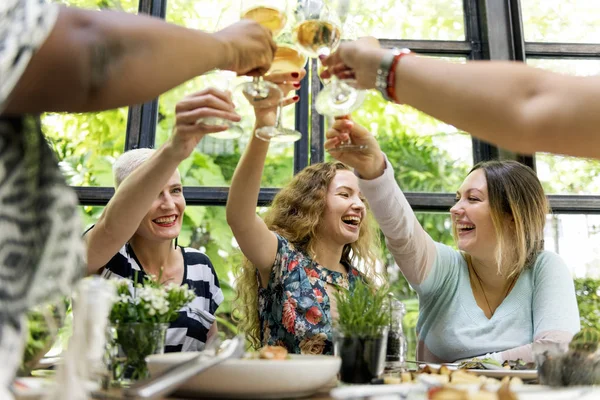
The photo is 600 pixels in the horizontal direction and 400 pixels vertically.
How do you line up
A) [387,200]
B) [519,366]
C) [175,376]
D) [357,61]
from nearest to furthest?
[175,376], [357,61], [519,366], [387,200]

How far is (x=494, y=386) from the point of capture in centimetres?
85

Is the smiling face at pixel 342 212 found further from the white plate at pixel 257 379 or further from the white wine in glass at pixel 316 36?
the white plate at pixel 257 379

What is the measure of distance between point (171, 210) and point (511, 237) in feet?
3.62

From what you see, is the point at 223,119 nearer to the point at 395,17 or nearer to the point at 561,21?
the point at 395,17

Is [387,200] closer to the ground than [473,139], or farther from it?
closer to the ground

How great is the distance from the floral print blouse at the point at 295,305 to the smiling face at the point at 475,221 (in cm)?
48

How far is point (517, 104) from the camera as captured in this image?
86 centimetres

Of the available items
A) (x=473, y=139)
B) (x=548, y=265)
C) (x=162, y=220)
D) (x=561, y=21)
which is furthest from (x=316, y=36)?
(x=561, y=21)

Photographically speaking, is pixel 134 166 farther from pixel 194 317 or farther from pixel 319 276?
pixel 319 276

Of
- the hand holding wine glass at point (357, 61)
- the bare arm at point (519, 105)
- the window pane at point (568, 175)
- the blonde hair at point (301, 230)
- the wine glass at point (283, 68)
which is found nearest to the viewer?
the bare arm at point (519, 105)

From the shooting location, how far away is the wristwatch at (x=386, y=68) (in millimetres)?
1047

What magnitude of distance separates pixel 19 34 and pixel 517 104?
0.65 m

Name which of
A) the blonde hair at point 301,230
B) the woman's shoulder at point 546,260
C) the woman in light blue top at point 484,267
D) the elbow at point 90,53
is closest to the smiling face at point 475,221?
the woman in light blue top at point 484,267

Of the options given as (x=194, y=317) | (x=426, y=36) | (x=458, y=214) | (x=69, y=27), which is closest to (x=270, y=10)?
(x=69, y=27)
